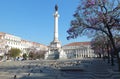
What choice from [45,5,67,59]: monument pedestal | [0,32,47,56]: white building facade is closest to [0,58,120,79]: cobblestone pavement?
[45,5,67,59]: monument pedestal

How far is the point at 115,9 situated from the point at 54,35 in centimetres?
7346

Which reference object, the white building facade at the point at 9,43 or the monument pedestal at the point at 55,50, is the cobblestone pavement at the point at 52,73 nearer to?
the monument pedestal at the point at 55,50

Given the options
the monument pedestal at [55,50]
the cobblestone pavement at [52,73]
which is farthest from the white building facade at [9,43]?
the cobblestone pavement at [52,73]

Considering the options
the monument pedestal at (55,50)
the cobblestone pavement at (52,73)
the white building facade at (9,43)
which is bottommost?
the cobblestone pavement at (52,73)

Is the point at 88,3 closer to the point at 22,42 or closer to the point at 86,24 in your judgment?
the point at 86,24

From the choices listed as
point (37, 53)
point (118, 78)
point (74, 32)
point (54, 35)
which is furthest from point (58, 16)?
point (118, 78)

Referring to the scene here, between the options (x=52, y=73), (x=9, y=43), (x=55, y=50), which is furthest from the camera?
(x=9, y=43)

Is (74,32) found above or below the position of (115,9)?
below

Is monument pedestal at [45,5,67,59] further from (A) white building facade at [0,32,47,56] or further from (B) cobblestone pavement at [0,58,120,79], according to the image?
(B) cobblestone pavement at [0,58,120,79]

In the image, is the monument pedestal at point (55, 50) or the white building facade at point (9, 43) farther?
the white building facade at point (9, 43)

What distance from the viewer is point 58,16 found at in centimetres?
10438

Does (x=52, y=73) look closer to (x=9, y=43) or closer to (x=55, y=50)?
(x=55, y=50)

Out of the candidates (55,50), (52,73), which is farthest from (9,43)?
(52,73)

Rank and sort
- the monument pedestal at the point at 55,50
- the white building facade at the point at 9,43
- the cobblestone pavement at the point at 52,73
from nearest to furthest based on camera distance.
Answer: the cobblestone pavement at the point at 52,73
the monument pedestal at the point at 55,50
the white building facade at the point at 9,43
